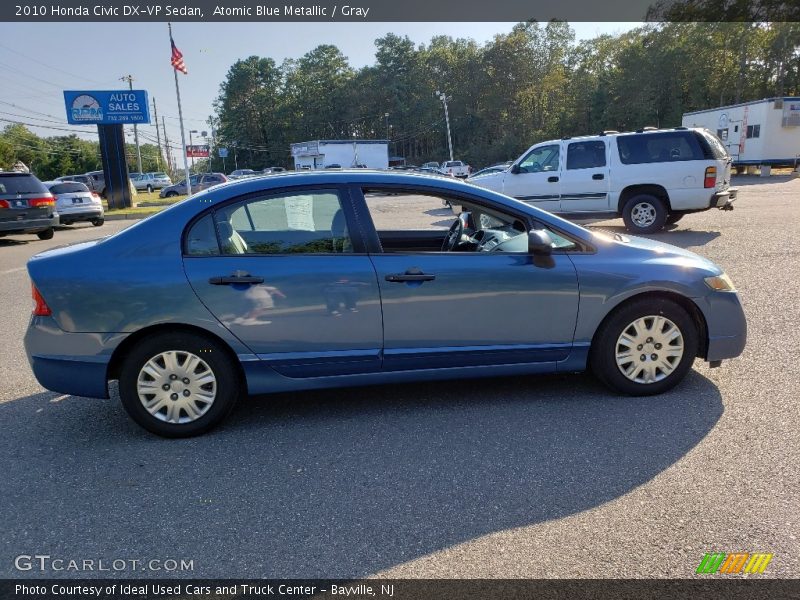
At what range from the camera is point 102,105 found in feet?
88.4

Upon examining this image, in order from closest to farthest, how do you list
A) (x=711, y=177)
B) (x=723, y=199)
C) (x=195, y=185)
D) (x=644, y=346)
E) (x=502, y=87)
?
(x=644, y=346) → (x=711, y=177) → (x=723, y=199) → (x=195, y=185) → (x=502, y=87)

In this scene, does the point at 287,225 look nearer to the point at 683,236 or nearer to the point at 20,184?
the point at 683,236

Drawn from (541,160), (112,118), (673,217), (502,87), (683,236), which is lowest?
(683,236)

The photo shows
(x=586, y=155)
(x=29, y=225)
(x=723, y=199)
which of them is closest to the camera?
(x=723, y=199)

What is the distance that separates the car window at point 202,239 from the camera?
368cm

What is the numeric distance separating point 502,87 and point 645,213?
65.2m

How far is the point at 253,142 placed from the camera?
107 metres

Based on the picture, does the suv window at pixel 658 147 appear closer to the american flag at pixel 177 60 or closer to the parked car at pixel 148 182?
the american flag at pixel 177 60

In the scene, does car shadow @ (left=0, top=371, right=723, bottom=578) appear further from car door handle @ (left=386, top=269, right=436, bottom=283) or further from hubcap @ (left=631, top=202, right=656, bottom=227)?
hubcap @ (left=631, top=202, right=656, bottom=227)

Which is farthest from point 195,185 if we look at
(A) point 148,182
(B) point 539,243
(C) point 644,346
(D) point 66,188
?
(C) point 644,346

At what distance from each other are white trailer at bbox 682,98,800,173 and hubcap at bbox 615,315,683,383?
29.5 metres

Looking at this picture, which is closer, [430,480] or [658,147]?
[430,480]

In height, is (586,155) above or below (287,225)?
above

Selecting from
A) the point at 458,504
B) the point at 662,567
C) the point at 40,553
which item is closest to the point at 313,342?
the point at 458,504
